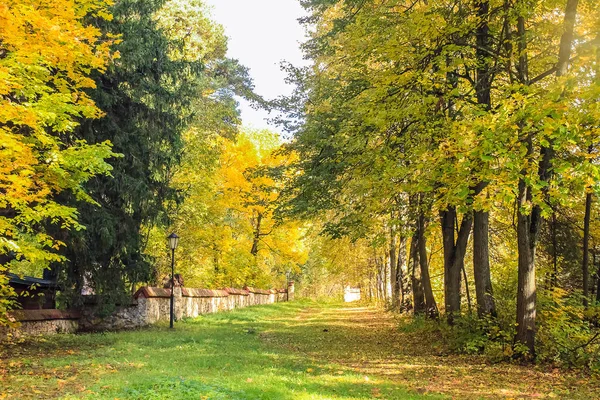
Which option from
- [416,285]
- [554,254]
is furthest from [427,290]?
[554,254]

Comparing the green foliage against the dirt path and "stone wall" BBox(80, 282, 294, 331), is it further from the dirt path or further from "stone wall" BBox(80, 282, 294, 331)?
"stone wall" BBox(80, 282, 294, 331)

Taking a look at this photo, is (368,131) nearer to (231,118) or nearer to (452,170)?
(452,170)

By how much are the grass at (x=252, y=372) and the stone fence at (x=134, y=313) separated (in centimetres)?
77

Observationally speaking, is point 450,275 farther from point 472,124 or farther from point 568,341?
point 472,124

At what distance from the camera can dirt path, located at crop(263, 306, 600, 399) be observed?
25.5 feet

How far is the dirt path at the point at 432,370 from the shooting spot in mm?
7762

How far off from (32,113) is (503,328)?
11014mm

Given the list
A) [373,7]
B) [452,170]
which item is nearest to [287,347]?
[452,170]

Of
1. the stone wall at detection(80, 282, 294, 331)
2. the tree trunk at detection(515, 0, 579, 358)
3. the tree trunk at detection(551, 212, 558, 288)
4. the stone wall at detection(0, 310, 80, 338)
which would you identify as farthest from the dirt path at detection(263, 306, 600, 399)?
the stone wall at detection(0, 310, 80, 338)

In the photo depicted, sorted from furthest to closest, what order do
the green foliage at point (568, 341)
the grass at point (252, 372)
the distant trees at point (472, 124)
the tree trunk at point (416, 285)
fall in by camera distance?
the tree trunk at point (416, 285), the green foliage at point (568, 341), the distant trees at point (472, 124), the grass at point (252, 372)

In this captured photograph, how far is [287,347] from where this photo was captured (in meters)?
13.7

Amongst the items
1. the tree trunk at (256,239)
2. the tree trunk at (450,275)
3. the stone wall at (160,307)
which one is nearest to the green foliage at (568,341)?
the tree trunk at (450,275)

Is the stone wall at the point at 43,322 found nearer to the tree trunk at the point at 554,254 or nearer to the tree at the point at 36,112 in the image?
the tree at the point at 36,112

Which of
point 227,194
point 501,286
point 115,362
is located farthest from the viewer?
point 227,194
